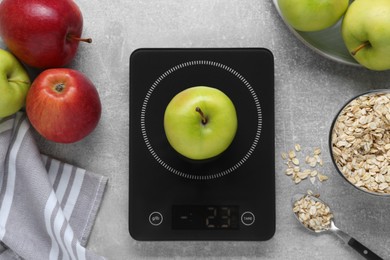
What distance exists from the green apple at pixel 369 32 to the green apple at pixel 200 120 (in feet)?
0.68

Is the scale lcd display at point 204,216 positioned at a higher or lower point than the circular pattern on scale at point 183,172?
lower

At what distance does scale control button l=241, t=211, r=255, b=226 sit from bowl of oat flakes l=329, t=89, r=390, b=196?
0.15m

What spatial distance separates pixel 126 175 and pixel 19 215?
171 millimetres

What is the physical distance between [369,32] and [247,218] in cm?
32

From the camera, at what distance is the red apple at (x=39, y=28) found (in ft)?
2.72

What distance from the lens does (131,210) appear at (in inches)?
35.5

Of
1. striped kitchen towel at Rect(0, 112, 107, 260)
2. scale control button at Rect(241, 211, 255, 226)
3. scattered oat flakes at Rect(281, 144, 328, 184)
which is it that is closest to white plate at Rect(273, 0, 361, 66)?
scattered oat flakes at Rect(281, 144, 328, 184)

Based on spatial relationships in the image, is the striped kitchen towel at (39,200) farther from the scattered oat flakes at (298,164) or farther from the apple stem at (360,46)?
the apple stem at (360,46)

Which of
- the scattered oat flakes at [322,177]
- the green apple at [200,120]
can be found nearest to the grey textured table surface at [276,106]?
the scattered oat flakes at [322,177]

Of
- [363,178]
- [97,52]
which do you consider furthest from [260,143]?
[97,52]

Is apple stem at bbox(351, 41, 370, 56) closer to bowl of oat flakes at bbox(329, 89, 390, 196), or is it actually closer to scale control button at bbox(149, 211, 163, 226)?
bowl of oat flakes at bbox(329, 89, 390, 196)

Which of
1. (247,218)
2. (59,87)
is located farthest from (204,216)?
(59,87)

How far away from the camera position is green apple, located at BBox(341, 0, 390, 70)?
0.81m

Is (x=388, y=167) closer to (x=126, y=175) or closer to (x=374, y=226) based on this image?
(x=374, y=226)
